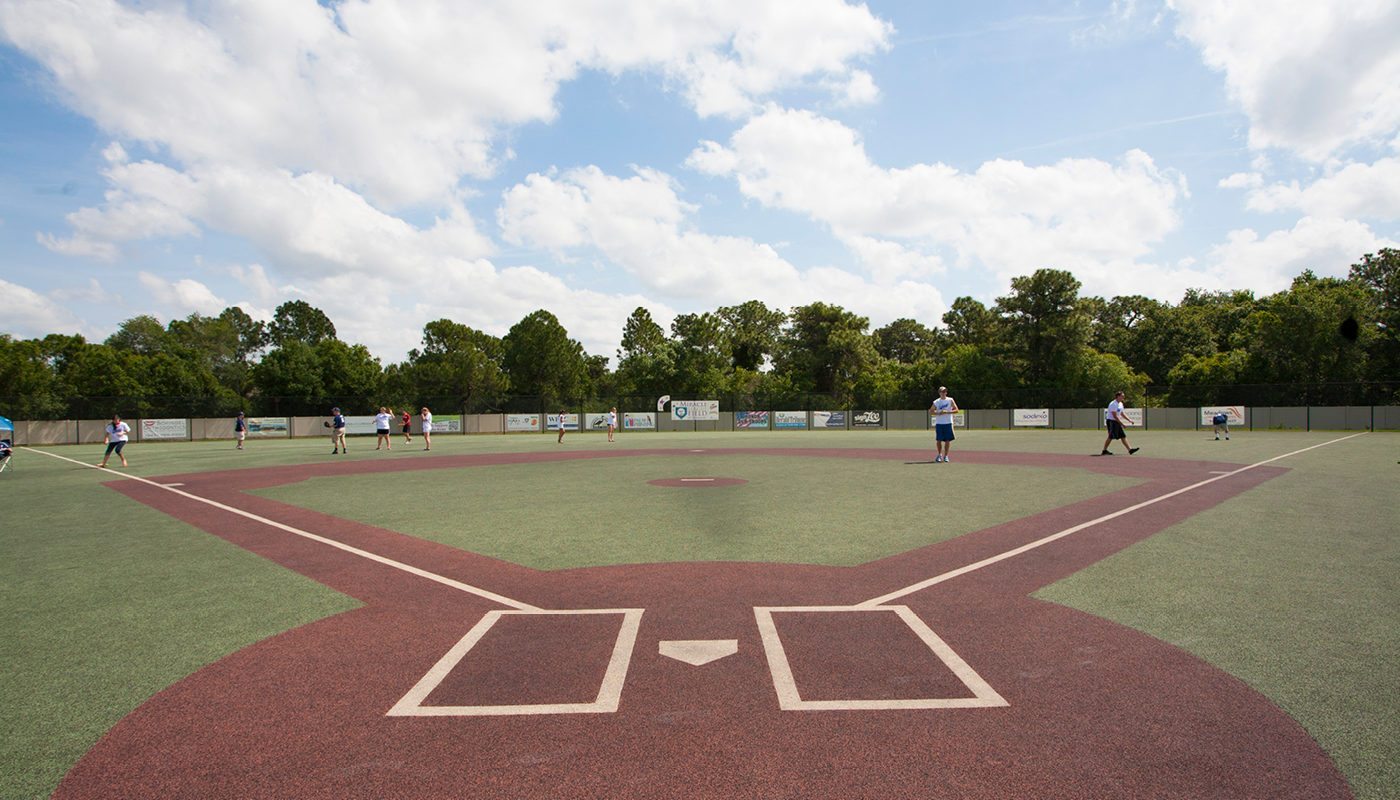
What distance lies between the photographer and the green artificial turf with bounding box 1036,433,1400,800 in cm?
380

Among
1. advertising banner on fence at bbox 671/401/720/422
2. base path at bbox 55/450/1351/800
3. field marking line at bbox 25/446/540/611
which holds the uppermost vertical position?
advertising banner on fence at bbox 671/401/720/422

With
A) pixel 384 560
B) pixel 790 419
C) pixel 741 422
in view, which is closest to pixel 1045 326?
pixel 790 419

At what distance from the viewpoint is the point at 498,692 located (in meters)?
4.18

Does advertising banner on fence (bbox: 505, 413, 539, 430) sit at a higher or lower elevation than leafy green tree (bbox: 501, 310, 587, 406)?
lower

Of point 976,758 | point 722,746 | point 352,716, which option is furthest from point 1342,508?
point 352,716

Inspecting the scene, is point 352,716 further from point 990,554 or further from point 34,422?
point 34,422

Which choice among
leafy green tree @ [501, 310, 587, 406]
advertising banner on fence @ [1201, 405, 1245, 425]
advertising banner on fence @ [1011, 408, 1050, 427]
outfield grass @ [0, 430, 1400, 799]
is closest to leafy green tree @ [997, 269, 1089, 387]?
advertising banner on fence @ [1011, 408, 1050, 427]

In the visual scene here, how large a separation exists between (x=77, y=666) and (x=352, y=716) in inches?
94.1

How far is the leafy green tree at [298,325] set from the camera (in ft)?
407

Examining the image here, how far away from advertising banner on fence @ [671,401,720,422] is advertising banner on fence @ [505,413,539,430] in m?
11.0

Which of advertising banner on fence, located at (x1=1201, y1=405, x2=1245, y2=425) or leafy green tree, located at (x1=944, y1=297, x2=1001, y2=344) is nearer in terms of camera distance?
advertising banner on fence, located at (x1=1201, y1=405, x2=1245, y2=425)

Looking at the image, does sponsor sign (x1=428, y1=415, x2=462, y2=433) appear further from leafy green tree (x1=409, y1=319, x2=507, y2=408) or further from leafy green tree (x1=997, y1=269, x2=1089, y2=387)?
leafy green tree (x1=997, y1=269, x2=1089, y2=387)

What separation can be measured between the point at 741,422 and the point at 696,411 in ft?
12.6

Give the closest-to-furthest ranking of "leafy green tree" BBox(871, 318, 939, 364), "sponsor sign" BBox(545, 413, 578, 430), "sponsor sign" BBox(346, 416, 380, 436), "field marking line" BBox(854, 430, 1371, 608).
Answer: "field marking line" BBox(854, 430, 1371, 608)
"sponsor sign" BBox(346, 416, 380, 436)
"sponsor sign" BBox(545, 413, 578, 430)
"leafy green tree" BBox(871, 318, 939, 364)
